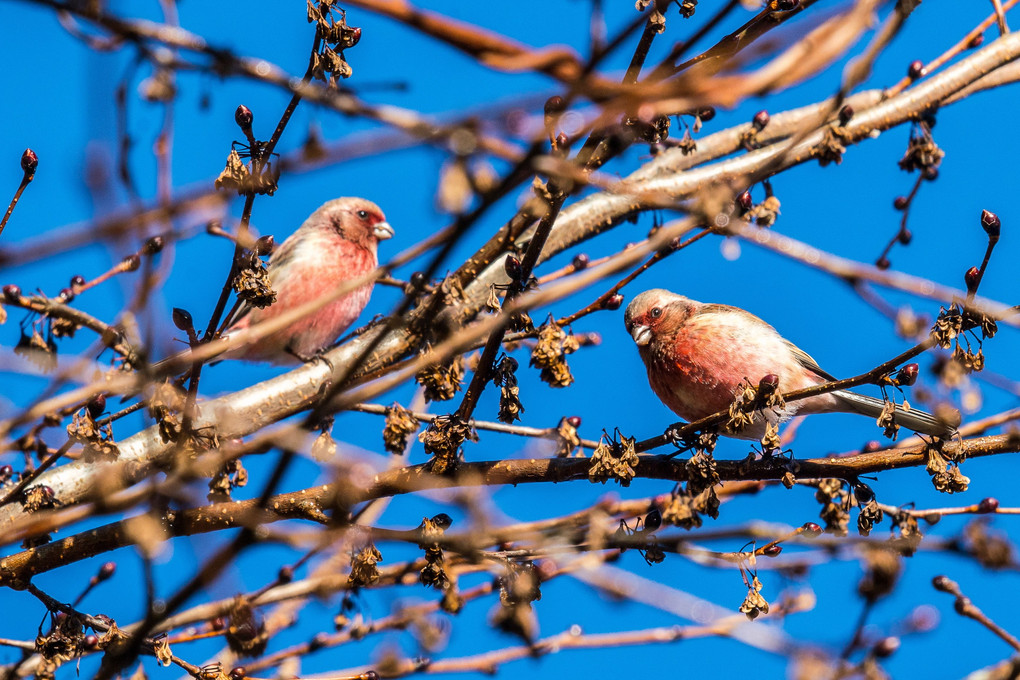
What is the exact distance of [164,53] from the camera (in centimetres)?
192

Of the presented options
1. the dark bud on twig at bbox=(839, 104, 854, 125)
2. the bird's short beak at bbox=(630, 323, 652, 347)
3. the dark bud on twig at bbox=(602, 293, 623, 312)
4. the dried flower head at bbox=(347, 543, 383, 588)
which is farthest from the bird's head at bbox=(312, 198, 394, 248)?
the dried flower head at bbox=(347, 543, 383, 588)

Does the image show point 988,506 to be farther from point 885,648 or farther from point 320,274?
point 320,274

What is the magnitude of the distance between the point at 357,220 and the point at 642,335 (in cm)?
319

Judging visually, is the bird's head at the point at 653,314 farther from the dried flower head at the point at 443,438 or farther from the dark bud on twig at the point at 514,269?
the dark bud on twig at the point at 514,269

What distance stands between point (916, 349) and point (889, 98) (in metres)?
3.32

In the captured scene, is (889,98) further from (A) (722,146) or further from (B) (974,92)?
Answer: (A) (722,146)

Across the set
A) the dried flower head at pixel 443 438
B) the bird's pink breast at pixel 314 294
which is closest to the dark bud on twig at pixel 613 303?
the dried flower head at pixel 443 438

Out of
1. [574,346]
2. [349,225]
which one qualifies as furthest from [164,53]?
[349,225]

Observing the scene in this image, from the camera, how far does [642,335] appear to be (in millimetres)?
5965

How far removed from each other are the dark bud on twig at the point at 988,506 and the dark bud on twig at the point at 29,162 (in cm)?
377

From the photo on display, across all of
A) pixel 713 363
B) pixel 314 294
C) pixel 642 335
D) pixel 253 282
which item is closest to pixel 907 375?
pixel 253 282

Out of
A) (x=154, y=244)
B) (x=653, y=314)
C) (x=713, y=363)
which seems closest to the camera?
(x=154, y=244)

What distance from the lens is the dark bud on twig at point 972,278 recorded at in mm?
2920

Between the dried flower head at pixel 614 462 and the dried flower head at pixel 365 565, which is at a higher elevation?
the dried flower head at pixel 614 462
